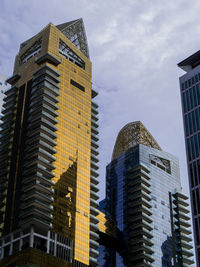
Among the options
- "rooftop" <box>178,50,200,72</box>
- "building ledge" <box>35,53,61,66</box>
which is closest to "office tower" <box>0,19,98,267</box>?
"building ledge" <box>35,53,61,66</box>

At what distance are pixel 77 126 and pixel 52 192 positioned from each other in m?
30.3

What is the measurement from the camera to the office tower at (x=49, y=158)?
13538 centimetres

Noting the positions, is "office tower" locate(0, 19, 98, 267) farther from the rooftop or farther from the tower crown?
the rooftop

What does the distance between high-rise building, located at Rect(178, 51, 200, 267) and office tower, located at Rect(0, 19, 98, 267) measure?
40.7 meters

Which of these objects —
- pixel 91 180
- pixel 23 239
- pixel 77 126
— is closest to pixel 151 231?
pixel 91 180

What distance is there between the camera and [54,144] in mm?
150125

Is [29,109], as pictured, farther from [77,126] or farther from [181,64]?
[181,64]

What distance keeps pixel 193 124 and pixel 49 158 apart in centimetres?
4659

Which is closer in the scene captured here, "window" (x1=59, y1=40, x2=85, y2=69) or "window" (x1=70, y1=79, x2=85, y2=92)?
"window" (x1=70, y1=79, x2=85, y2=92)

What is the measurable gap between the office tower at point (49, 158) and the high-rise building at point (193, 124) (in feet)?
133

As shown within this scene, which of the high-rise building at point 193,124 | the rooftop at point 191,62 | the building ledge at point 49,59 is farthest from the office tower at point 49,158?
the high-rise building at point 193,124

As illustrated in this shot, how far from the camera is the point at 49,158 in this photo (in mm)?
147375

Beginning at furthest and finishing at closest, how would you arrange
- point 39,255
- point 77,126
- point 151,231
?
point 151,231 → point 77,126 → point 39,255

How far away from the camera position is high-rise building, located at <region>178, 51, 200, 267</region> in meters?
116
